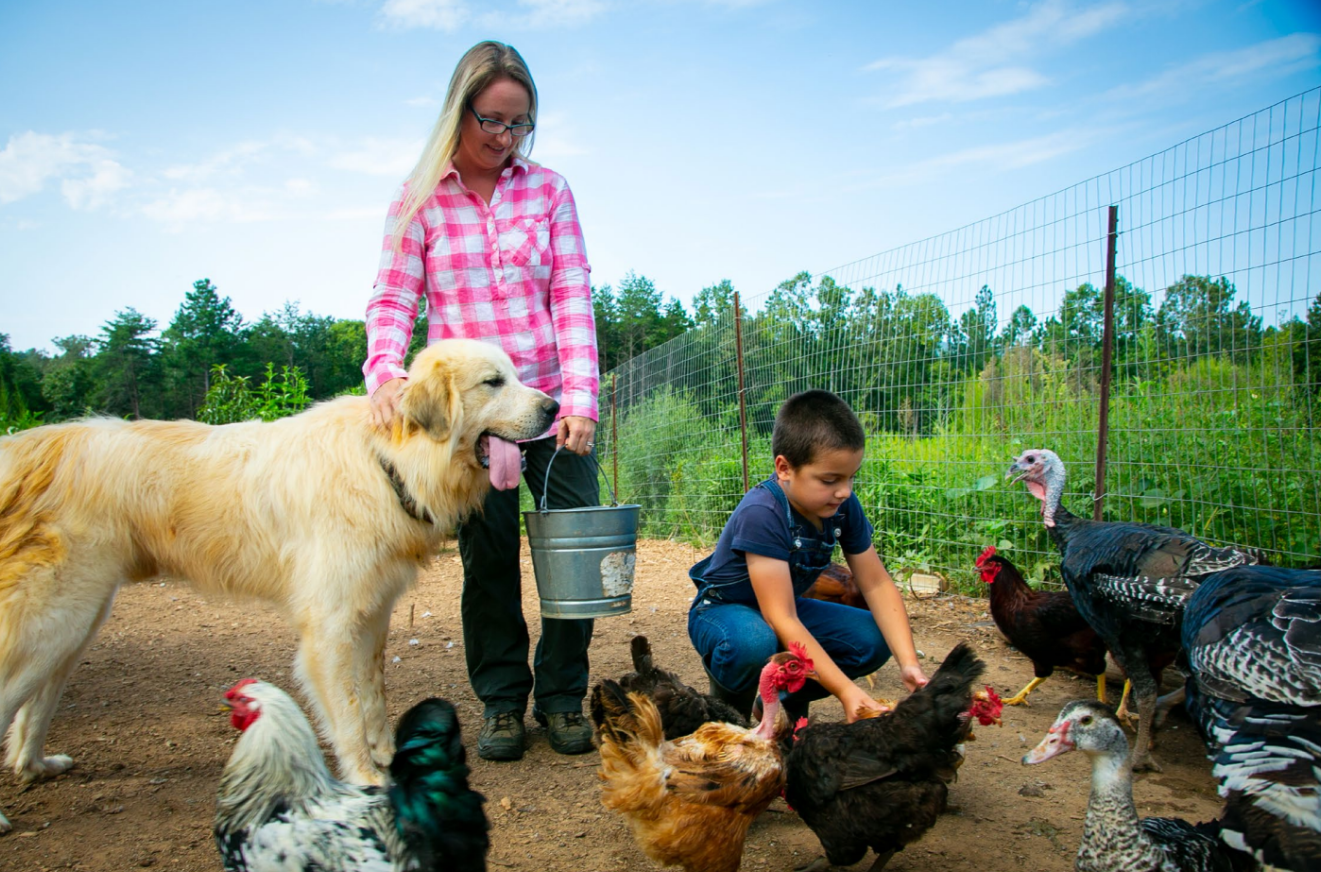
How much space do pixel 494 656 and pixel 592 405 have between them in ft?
4.06

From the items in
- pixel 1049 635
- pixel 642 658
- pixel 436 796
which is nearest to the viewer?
pixel 436 796

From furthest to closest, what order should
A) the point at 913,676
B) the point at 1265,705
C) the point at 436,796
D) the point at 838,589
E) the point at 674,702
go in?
the point at 838,589 → the point at 674,702 → the point at 913,676 → the point at 1265,705 → the point at 436,796

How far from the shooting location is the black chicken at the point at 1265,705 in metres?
1.87

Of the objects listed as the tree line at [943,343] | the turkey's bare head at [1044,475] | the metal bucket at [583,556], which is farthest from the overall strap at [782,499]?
the tree line at [943,343]

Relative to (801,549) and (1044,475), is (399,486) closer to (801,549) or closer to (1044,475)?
(801,549)

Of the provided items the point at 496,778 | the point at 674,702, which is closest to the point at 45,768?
the point at 496,778

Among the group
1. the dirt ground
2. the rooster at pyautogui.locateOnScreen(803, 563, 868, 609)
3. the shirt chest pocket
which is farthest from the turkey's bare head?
the shirt chest pocket

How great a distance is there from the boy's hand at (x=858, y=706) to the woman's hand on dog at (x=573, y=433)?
53.8 inches

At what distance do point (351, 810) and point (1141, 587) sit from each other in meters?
3.13

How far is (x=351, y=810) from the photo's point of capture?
1986 mm

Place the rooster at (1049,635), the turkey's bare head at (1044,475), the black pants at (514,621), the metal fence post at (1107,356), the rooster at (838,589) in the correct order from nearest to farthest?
the black pants at (514,621) < the rooster at (1049,635) < the turkey's bare head at (1044,475) < the rooster at (838,589) < the metal fence post at (1107,356)

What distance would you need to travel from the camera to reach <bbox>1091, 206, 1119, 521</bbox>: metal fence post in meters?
4.86

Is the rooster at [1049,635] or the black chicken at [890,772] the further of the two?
the rooster at [1049,635]

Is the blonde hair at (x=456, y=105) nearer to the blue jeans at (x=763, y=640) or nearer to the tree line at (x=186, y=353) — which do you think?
the blue jeans at (x=763, y=640)
